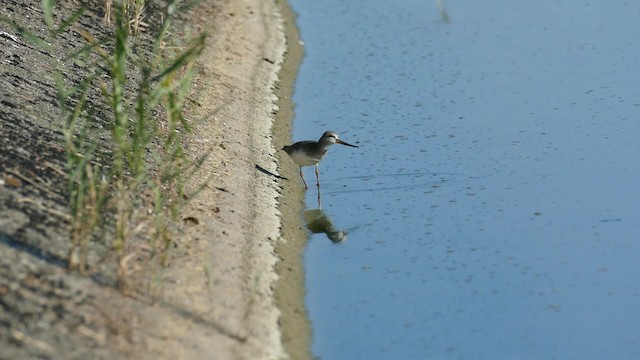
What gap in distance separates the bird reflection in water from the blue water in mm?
32

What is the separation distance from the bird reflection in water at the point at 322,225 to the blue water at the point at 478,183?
0.03 meters

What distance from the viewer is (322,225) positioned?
8.98 m

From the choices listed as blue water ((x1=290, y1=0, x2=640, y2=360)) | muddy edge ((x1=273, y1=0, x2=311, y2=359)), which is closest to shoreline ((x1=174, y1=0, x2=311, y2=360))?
muddy edge ((x1=273, y1=0, x2=311, y2=359))

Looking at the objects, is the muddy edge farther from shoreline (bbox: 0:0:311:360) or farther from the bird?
the bird

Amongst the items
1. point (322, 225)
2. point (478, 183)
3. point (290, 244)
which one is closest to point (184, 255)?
point (290, 244)

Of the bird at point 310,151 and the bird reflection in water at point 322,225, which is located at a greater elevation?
the bird at point 310,151

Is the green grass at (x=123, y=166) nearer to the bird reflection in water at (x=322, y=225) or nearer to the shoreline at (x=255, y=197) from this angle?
the shoreline at (x=255, y=197)

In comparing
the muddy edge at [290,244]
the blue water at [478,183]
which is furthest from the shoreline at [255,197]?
the blue water at [478,183]

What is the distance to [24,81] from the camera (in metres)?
9.70

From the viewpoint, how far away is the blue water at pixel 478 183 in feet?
23.5

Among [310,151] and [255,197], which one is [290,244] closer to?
[255,197]

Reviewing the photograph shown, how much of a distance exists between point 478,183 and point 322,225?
129cm

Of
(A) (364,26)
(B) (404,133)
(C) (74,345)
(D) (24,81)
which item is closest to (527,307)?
(C) (74,345)

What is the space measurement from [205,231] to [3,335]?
8.21 feet
